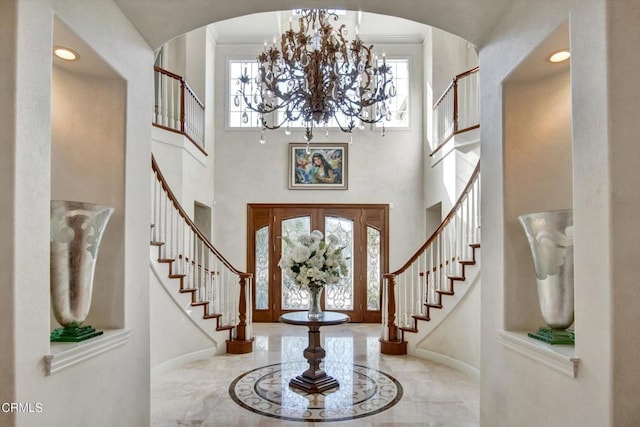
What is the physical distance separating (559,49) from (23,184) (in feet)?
8.02

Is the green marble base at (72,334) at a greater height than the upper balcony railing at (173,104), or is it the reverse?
the upper balcony railing at (173,104)

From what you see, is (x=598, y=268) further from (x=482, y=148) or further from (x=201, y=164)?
(x=201, y=164)

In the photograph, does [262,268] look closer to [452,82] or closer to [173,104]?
[173,104]

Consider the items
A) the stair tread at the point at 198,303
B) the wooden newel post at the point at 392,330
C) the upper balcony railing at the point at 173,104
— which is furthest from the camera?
the upper balcony railing at the point at 173,104

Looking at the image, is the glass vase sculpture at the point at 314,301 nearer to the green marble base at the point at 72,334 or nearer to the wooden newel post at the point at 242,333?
the wooden newel post at the point at 242,333

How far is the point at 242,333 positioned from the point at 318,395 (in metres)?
1.91

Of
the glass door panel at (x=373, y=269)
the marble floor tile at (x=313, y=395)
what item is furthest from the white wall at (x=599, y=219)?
the glass door panel at (x=373, y=269)

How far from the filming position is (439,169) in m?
7.27

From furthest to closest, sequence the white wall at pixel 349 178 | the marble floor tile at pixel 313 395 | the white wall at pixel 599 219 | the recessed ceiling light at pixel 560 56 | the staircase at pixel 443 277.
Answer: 1. the white wall at pixel 349 178
2. the staircase at pixel 443 277
3. the marble floor tile at pixel 313 395
4. the recessed ceiling light at pixel 560 56
5. the white wall at pixel 599 219

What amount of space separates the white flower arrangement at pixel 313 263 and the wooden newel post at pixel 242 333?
1.57 m

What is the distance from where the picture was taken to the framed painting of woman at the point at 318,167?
27.3ft

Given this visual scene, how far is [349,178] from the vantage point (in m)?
8.36

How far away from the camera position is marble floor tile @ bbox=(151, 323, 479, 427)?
352 cm

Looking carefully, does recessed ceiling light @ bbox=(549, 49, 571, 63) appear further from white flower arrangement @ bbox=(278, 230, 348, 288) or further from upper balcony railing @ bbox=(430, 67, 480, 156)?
upper balcony railing @ bbox=(430, 67, 480, 156)
